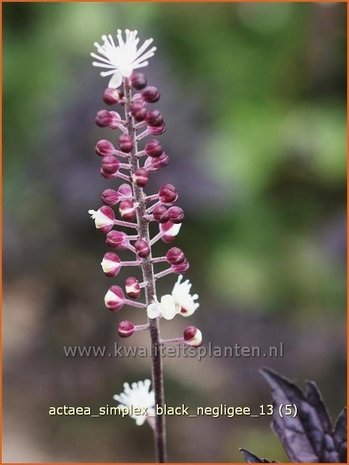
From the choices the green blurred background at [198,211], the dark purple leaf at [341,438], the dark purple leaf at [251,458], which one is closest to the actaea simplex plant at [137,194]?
the dark purple leaf at [251,458]

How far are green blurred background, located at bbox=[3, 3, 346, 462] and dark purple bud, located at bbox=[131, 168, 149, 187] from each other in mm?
1934

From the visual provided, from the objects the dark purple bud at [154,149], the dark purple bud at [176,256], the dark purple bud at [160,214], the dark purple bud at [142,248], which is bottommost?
the dark purple bud at [176,256]

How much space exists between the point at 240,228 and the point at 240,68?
110 centimetres

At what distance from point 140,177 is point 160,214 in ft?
0.21

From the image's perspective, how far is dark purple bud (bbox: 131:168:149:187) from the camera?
2.88 ft

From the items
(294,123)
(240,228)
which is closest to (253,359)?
(240,228)

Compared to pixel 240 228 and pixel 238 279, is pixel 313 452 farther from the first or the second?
pixel 240 228

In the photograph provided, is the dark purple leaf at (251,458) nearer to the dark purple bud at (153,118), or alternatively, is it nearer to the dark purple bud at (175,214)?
the dark purple bud at (175,214)

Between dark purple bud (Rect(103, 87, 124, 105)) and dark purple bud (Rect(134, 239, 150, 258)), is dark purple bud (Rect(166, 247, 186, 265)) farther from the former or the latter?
dark purple bud (Rect(103, 87, 124, 105))

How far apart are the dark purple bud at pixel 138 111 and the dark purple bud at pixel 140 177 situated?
62 millimetres

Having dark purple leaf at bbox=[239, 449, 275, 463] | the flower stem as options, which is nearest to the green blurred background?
dark purple leaf at bbox=[239, 449, 275, 463]

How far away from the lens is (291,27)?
4352 mm

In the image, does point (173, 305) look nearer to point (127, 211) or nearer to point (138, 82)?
point (127, 211)

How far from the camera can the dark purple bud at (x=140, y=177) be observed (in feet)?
2.88
